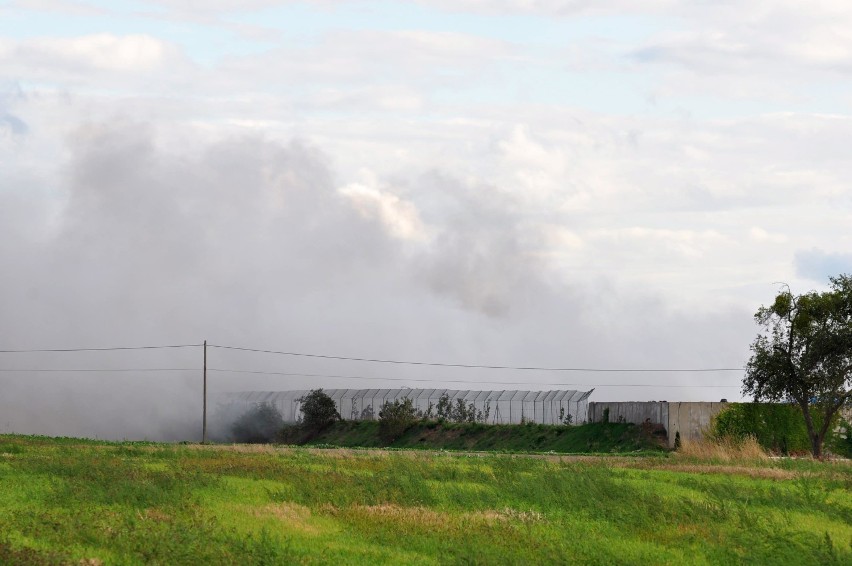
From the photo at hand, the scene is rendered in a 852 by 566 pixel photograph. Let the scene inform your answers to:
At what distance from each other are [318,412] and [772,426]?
47.7 meters

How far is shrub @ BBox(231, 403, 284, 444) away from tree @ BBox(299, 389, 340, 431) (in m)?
5.45

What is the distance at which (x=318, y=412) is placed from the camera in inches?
4018

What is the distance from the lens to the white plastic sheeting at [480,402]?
90.4 metres

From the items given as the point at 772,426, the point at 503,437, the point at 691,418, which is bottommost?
the point at 503,437

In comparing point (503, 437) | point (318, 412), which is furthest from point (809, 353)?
point (318, 412)

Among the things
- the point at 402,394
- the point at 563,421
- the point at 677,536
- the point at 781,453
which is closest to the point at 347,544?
the point at 677,536

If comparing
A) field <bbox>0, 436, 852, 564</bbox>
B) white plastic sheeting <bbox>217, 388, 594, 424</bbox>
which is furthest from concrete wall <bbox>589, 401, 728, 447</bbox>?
field <bbox>0, 436, 852, 564</bbox>

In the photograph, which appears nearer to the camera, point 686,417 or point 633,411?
point 686,417

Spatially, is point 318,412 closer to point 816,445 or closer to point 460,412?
point 460,412

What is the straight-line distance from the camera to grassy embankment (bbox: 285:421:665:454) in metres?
70.2

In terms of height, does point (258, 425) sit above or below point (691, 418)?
below

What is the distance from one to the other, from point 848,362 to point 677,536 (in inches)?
1642

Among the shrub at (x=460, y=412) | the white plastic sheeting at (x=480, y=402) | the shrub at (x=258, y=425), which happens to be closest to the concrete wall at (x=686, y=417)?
the white plastic sheeting at (x=480, y=402)

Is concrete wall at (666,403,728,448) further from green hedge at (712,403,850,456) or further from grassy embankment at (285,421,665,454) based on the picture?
grassy embankment at (285,421,665,454)
